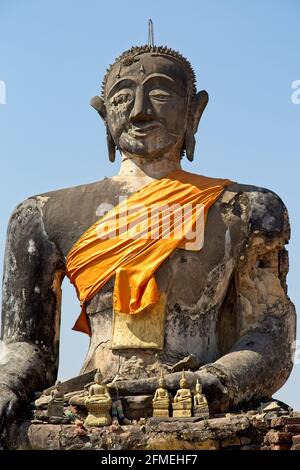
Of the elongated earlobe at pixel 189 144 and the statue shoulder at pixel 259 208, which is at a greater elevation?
the elongated earlobe at pixel 189 144

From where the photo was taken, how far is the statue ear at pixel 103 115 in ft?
56.5

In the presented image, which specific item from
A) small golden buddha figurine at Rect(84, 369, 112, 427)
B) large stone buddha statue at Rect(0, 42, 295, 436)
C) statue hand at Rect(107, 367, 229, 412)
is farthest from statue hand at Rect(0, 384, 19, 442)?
statue hand at Rect(107, 367, 229, 412)

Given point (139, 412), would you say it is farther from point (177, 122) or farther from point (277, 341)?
point (177, 122)

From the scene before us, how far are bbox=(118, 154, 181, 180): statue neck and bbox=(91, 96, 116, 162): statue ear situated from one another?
0.45 meters

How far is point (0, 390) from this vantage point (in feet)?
50.1

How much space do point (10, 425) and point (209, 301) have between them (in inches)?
110

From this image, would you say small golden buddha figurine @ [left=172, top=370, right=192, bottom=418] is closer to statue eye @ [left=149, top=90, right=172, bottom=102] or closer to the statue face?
the statue face

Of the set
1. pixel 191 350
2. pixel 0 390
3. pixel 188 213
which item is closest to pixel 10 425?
pixel 0 390

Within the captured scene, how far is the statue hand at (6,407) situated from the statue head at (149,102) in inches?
134

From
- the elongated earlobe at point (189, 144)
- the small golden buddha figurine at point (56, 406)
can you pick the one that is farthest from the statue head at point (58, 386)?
the elongated earlobe at point (189, 144)

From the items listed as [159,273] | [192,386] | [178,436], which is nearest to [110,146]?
[159,273]

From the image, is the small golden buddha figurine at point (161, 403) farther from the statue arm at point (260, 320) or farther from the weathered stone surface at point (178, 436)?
the statue arm at point (260, 320)

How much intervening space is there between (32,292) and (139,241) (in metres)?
1.57

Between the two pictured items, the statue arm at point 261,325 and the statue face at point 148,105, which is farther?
the statue face at point 148,105
